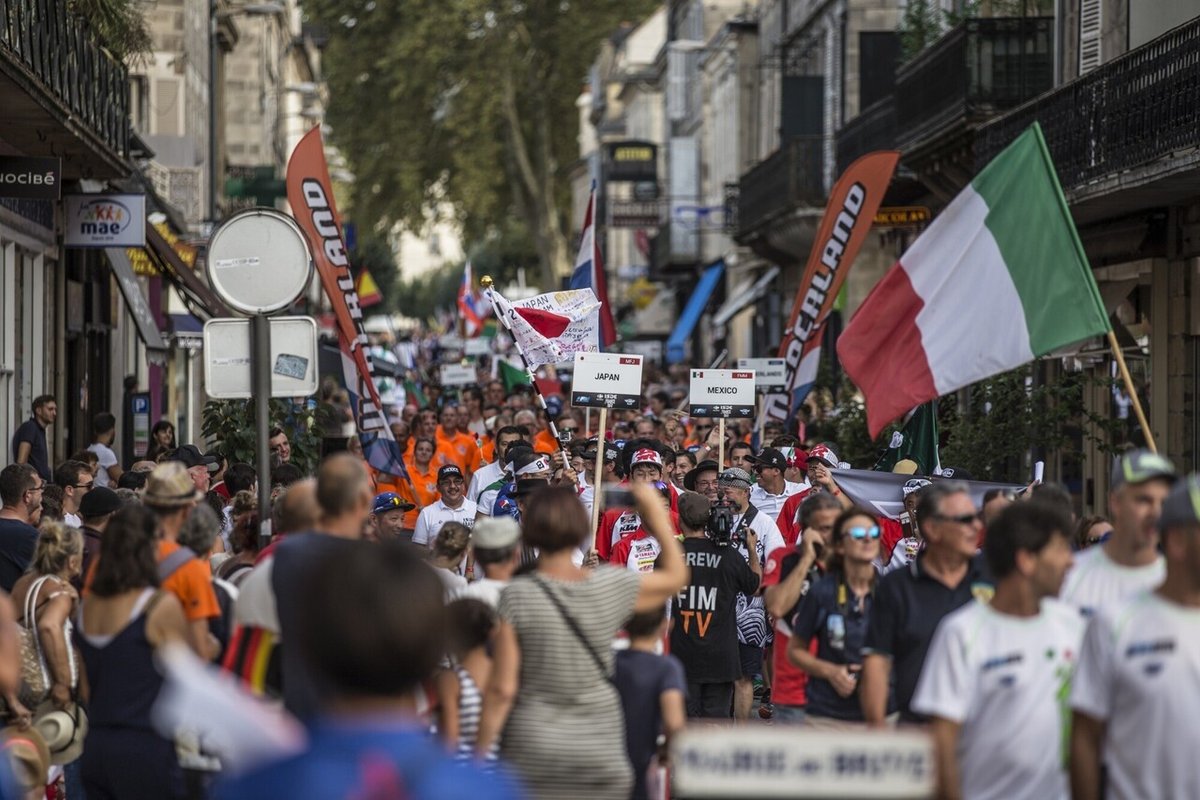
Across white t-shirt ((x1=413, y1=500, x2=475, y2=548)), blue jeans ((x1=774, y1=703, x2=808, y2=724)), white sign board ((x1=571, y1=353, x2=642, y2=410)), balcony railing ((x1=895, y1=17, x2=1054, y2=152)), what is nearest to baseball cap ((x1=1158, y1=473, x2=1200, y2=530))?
blue jeans ((x1=774, y1=703, x2=808, y2=724))

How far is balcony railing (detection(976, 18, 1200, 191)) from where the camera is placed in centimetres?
1552

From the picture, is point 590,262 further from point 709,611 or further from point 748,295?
point 748,295

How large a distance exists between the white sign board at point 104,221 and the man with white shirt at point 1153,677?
16.6m

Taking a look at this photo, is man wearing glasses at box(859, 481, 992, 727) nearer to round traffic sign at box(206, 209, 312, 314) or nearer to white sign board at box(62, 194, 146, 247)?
round traffic sign at box(206, 209, 312, 314)

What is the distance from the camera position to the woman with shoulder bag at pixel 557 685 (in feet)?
21.0

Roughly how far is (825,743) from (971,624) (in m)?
1.89

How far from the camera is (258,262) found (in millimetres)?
10062

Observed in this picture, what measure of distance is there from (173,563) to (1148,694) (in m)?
3.52

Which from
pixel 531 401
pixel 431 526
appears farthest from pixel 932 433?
pixel 531 401

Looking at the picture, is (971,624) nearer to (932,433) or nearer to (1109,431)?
(932,433)

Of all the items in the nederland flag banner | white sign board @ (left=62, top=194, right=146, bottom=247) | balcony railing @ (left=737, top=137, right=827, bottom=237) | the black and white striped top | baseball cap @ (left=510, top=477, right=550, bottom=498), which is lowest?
the black and white striped top

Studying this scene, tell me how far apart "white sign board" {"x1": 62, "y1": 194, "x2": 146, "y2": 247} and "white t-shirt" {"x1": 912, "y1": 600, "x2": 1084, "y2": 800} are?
16368 millimetres

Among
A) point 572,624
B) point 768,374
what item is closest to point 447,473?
point 572,624

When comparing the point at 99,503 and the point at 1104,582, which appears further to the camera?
the point at 99,503
